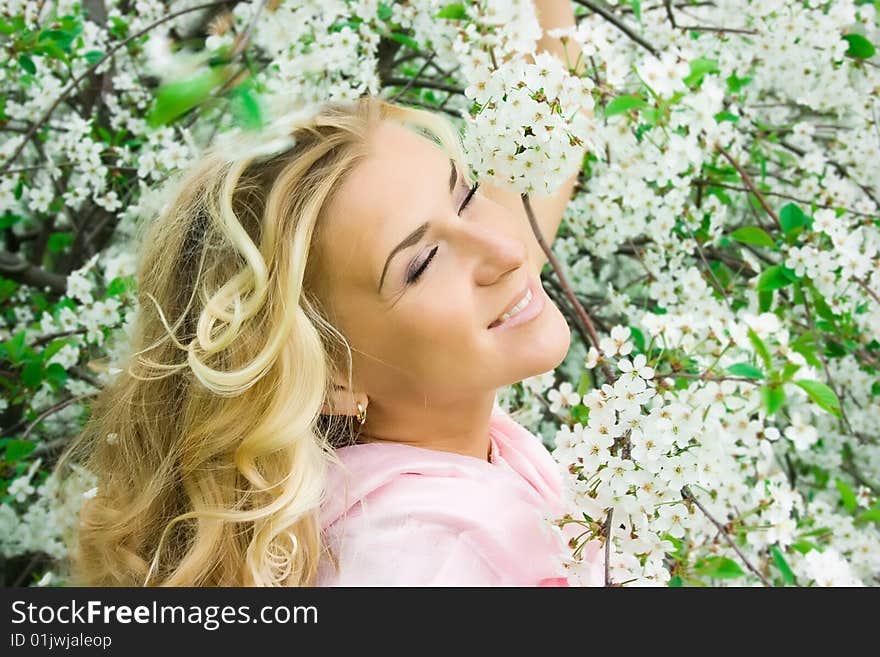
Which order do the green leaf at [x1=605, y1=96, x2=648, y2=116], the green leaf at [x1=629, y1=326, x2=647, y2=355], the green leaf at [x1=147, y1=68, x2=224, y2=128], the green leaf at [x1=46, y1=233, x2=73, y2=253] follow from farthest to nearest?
the green leaf at [x1=46, y1=233, x2=73, y2=253] → the green leaf at [x1=629, y1=326, x2=647, y2=355] → the green leaf at [x1=605, y1=96, x2=648, y2=116] → the green leaf at [x1=147, y1=68, x2=224, y2=128]

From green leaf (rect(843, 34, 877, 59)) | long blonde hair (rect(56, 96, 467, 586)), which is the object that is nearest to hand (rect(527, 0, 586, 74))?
long blonde hair (rect(56, 96, 467, 586))

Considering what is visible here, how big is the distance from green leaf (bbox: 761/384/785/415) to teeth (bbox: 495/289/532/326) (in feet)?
1.27

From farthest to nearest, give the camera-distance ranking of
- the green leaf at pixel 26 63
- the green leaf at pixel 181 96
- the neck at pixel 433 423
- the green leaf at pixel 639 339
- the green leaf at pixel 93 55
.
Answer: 1. the green leaf at pixel 93 55
2. the green leaf at pixel 26 63
3. the green leaf at pixel 639 339
4. the neck at pixel 433 423
5. the green leaf at pixel 181 96

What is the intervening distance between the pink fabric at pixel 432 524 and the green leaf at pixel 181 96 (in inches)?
29.2

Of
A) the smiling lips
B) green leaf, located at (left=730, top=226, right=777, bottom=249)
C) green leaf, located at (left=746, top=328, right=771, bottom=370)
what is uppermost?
the smiling lips

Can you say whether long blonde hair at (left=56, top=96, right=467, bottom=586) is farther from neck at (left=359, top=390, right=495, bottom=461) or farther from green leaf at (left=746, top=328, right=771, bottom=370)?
green leaf at (left=746, top=328, right=771, bottom=370)

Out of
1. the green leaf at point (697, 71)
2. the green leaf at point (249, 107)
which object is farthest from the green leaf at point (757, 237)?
the green leaf at point (249, 107)

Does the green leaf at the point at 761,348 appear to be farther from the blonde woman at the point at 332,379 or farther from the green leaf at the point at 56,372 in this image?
the green leaf at the point at 56,372

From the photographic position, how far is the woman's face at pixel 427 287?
4.41ft

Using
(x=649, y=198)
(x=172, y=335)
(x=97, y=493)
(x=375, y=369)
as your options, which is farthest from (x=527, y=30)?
(x=97, y=493)

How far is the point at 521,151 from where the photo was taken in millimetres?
1205

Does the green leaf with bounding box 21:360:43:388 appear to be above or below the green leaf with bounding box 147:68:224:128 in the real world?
below

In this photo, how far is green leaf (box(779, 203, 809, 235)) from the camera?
1.79 m

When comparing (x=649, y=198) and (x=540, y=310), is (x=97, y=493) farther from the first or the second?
(x=649, y=198)
